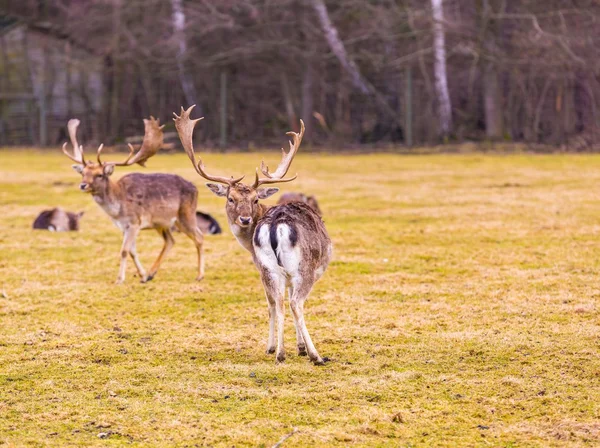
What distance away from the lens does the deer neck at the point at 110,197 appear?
9.41 m

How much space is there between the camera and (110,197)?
9.42m

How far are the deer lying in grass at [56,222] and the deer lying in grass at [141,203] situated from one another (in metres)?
2.77

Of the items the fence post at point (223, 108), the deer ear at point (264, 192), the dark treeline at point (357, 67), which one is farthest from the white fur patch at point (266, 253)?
the fence post at point (223, 108)

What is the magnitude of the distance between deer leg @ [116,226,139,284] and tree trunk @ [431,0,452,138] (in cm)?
1563

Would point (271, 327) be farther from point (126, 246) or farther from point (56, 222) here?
point (56, 222)

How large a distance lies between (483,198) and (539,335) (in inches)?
321

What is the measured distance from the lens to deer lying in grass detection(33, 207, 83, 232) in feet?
40.8

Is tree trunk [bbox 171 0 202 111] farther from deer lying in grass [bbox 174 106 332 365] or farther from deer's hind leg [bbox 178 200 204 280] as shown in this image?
deer lying in grass [bbox 174 106 332 365]

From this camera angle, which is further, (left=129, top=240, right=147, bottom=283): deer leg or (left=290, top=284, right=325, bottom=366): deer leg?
(left=129, top=240, right=147, bottom=283): deer leg

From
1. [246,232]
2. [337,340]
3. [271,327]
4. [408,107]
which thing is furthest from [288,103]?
[271,327]

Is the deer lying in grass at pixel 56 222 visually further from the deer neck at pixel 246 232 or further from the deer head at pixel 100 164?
the deer neck at pixel 246 232

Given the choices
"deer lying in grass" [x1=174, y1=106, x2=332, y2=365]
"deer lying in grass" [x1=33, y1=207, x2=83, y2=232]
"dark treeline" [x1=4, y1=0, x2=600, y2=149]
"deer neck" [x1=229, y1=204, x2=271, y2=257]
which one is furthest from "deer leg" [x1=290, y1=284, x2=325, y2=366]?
"dark treeline" [x1=4, y1=0, x2=600, y2=149]

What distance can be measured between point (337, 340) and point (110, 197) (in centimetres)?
344

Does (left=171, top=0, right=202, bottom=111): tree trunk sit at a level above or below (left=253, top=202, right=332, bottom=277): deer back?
above
